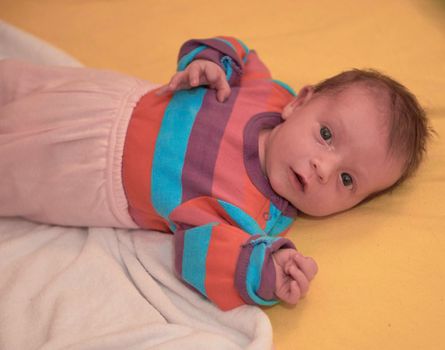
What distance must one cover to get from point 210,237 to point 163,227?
21 centimetres

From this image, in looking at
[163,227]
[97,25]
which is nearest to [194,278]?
[163,227]

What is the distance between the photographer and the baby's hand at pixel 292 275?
36.1 inches

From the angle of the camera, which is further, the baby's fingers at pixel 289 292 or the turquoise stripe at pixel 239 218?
the turquoise stripe at pixel 239 218

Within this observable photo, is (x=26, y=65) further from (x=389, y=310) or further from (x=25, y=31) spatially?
(x=389, y=310)

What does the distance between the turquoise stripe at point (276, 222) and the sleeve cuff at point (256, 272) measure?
0.50 ft

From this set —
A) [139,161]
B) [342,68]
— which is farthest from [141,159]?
[342,68]

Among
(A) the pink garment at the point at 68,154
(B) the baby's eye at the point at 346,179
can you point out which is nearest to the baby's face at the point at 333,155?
(B) the baby's eye at the point at 346,179

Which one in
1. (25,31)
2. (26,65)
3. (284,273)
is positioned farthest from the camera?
(25,31)

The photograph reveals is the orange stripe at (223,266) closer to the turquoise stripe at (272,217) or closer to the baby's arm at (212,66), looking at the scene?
the turquoise stripe at (272,217)

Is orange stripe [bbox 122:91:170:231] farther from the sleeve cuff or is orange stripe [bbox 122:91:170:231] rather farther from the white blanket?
the sleeve cuff

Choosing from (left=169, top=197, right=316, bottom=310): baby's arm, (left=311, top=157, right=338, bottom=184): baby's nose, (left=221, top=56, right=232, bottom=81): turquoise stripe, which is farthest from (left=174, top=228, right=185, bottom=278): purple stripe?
(left=221, top=56, right=232, bottom=81): turquoise stripe

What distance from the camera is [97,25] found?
5.25 ft

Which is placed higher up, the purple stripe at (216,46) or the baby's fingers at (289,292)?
the purple stripe at (216,46)

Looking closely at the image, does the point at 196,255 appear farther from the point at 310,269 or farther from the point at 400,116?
the point at 400,116
